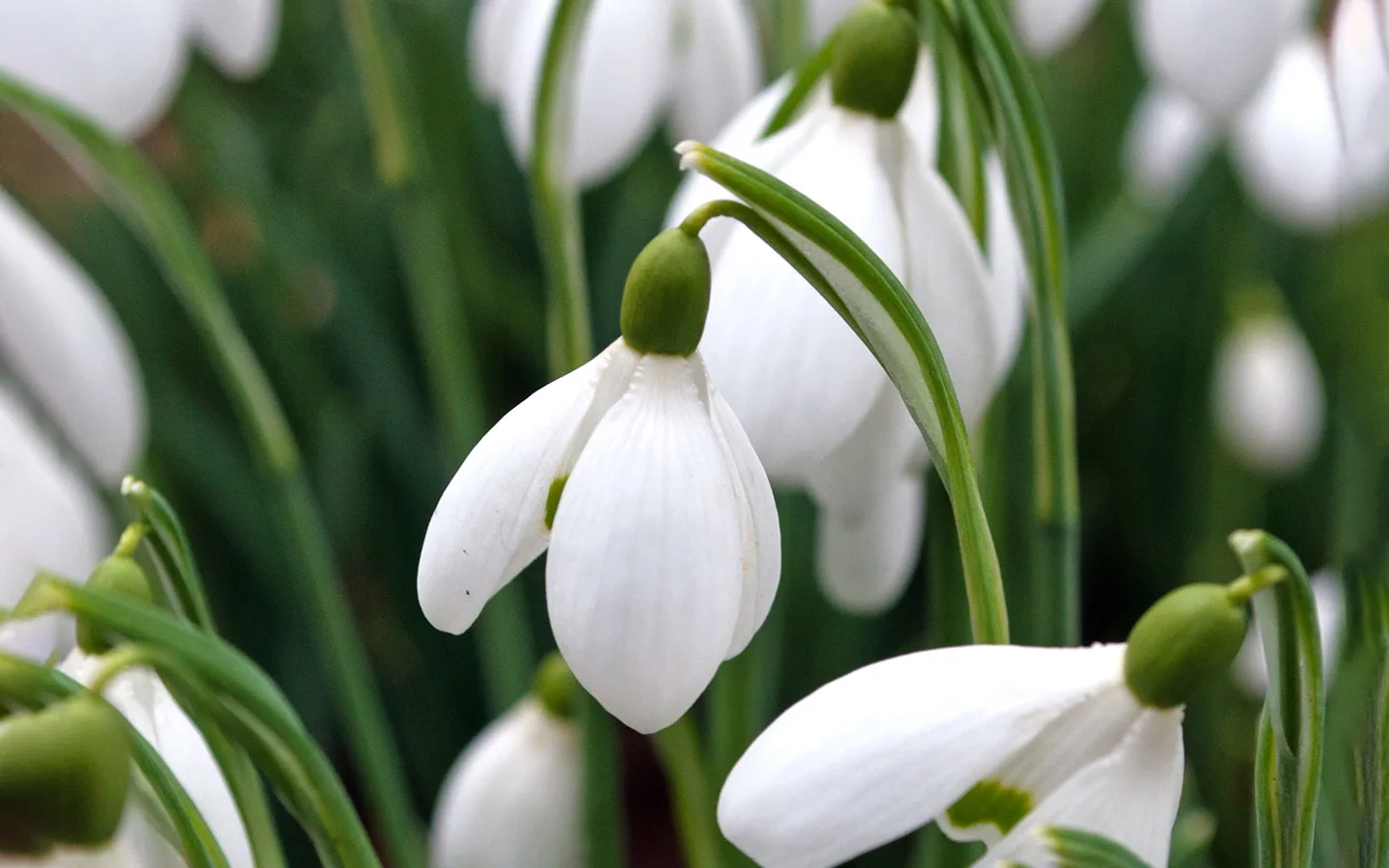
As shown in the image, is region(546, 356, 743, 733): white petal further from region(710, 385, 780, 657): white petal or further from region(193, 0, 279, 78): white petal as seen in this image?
region(193, 0, 279, 78): white petal

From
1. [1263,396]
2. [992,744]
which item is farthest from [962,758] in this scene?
[1263,396]

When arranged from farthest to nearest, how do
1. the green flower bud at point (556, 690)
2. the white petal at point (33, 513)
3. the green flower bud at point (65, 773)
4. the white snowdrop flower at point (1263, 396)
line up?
the white snowdrop flower at point (1263, 396) < the green flower bud at point (556, 690) < the white petal at point (33, 513) < the green flower bud at point (65, 773)

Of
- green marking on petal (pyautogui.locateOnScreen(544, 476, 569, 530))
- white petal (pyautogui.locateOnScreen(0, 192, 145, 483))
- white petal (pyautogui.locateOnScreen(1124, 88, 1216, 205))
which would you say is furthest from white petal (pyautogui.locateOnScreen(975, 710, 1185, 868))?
white petal (pyautogui.locateOnScreen(1124, 88, 1216, 205))

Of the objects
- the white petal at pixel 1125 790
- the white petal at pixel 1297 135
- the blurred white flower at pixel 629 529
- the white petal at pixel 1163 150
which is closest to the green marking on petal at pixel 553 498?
the blurred white flower at pixel 629 529

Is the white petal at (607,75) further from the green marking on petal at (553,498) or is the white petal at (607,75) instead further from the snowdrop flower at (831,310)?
the green marking on petal at (553,498)

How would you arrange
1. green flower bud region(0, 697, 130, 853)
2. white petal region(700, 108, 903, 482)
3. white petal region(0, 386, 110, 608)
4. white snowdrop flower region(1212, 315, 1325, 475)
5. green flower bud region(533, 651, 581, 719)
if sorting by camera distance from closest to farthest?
green flower bud region(0, 697, 130, 853)
white petal region(700, 108, 903, 482)
white petal region(0, 386, 110, 608)
green flower bud region(533, 651, 581, 719)
white snowdrop flower region(1212, 315, 1325, 475)

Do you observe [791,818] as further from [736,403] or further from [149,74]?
[149,74]

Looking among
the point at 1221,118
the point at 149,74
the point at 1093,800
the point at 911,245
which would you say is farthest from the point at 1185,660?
the point at 149,74
